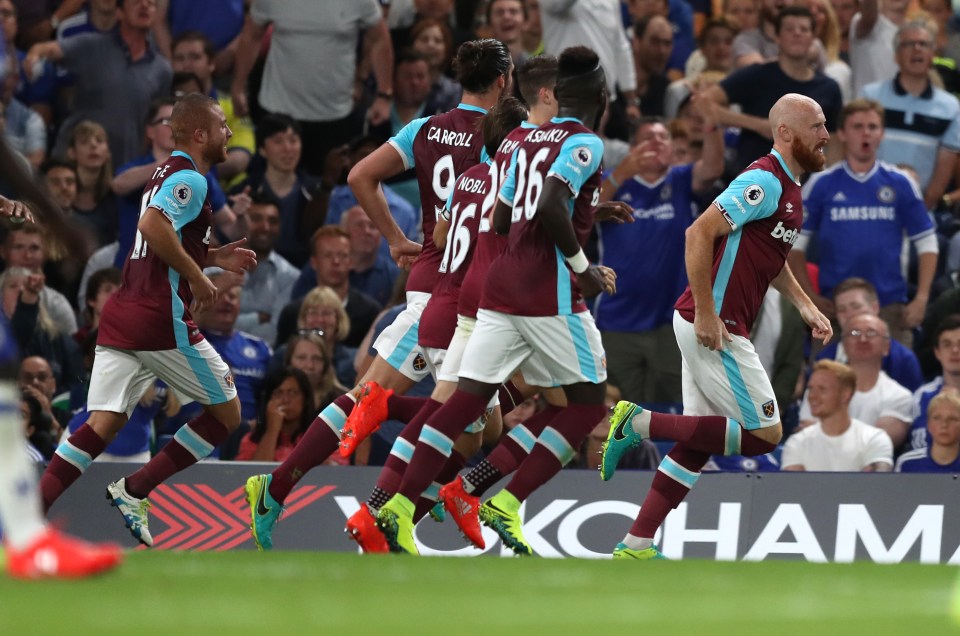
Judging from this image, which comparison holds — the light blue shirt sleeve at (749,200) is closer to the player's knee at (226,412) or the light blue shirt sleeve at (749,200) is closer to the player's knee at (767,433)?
the player's knee at (767,433)

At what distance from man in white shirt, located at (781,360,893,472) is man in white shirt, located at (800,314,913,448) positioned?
484mm

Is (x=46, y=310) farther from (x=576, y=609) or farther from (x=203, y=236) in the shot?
(x=576, y=609)

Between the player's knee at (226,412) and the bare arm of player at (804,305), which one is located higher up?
the bare arm of player at (804,305)

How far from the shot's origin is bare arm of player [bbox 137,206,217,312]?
Result: 28.6 ft

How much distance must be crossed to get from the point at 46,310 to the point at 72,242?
6636mm

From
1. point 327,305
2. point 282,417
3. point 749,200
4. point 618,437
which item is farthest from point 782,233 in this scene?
point 327,305

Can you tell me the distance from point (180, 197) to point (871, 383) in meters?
5.47

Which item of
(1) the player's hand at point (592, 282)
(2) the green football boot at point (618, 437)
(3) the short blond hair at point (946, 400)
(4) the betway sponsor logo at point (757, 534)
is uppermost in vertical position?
(1) the player's hand at point (592, 282)

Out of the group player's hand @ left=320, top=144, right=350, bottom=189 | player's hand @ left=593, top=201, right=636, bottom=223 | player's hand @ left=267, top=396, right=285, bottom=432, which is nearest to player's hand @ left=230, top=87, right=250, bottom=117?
player's hand @ left=320, top=144, right=350, bottom=189

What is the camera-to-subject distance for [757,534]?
995 cm

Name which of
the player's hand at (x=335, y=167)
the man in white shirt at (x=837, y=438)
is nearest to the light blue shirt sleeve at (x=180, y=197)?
the man in white shirt at (x=837, y=438)

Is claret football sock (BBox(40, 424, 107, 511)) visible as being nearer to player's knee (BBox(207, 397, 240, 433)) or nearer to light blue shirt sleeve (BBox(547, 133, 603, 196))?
player's knee (BBox(207, 397, 240, 433))

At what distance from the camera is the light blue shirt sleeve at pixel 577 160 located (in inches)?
304

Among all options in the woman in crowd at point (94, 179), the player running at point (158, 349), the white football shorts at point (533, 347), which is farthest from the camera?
the woman in crowd at point (94, 179)
